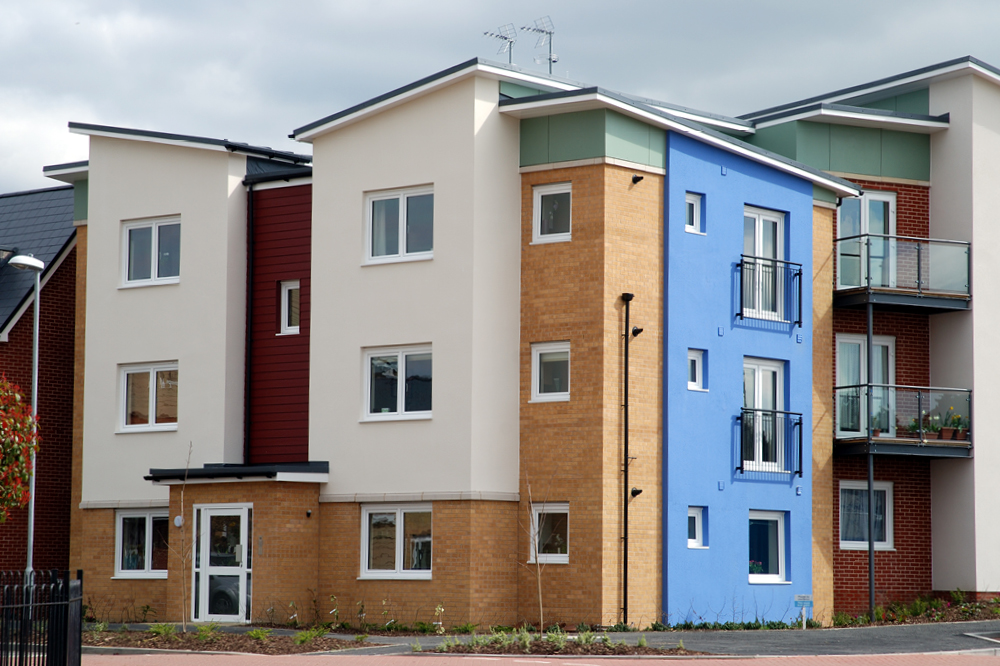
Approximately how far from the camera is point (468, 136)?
2344 cm

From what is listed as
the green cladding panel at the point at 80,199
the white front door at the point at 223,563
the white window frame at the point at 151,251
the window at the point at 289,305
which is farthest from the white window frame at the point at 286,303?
the green cladding panel at the point at 80,199

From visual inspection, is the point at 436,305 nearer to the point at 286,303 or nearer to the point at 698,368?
the point at 286,303

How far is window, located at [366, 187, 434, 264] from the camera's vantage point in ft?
78.9

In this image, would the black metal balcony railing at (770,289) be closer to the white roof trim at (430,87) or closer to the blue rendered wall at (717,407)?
the blue rendered wall at (717,407)

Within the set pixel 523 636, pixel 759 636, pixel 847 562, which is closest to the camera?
pixel 523 636

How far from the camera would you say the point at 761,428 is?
2478cm

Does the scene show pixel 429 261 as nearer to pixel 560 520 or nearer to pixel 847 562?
pixel 560 520

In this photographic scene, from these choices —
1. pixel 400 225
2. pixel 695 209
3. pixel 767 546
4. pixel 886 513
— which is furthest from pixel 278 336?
pixel 886 513

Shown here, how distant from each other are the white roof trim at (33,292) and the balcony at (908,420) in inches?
651

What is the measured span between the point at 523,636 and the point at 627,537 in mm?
4498

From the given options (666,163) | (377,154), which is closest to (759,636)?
(666,163)

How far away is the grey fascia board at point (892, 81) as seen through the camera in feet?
88.3

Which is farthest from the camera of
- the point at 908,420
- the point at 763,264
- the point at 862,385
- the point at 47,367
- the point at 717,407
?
the point at 47,367

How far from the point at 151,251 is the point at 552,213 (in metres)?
8.67
